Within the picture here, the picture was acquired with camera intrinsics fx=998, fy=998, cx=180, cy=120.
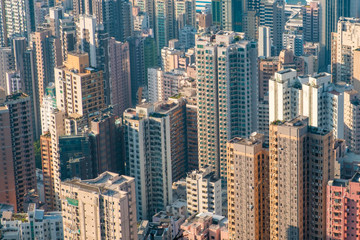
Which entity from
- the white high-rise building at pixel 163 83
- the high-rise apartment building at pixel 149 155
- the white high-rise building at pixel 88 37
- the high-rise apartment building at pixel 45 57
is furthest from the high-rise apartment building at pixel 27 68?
the high-rise apartment building at pixel 149 155

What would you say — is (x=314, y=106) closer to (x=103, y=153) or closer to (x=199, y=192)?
(x=199, y=192)

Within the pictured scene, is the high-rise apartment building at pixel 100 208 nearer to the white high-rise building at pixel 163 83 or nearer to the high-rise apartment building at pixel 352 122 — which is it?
the high-rise apartment building at pixel 352 122

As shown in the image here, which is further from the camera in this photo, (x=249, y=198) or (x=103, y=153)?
(x=103, y=153)

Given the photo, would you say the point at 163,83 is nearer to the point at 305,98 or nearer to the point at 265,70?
the point at 265,70

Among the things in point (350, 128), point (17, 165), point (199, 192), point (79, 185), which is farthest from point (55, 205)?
point (350, 128)

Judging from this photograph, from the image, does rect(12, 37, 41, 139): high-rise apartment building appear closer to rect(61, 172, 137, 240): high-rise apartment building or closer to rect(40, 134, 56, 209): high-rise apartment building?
rect(40, 134, 56, 209): high-rise apartment building

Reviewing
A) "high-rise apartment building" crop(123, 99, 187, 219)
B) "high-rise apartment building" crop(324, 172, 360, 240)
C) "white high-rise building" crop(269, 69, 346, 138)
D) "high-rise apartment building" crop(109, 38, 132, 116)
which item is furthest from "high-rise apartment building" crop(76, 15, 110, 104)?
"high-rise apartment building" crop(324, 172, 360, 240)
